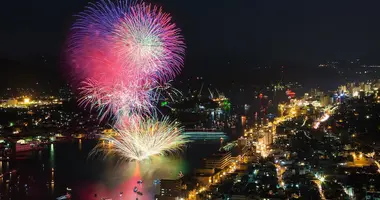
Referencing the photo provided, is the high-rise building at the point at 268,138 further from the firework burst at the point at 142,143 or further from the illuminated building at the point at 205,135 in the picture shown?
the firework burst at the point at 142,143

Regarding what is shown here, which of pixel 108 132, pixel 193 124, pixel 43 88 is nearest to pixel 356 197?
pixel 108 132

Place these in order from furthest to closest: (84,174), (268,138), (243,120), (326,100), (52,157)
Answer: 1. (326,100)
2. (243,120)
3. (268,138)
4. (52,157)
5. (84,174)

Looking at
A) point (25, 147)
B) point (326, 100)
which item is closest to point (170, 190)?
point (25, 147)

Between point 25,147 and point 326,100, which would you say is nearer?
point 25,147

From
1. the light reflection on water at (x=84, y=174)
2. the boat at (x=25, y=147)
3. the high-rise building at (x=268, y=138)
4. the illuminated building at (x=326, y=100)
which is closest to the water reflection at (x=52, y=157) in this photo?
the light reflection on water at (x=84, y=174)

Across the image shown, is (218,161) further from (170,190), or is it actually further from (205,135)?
(205,135)

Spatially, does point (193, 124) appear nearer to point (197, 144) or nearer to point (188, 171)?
point (197, 144)

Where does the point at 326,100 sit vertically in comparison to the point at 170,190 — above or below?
above
